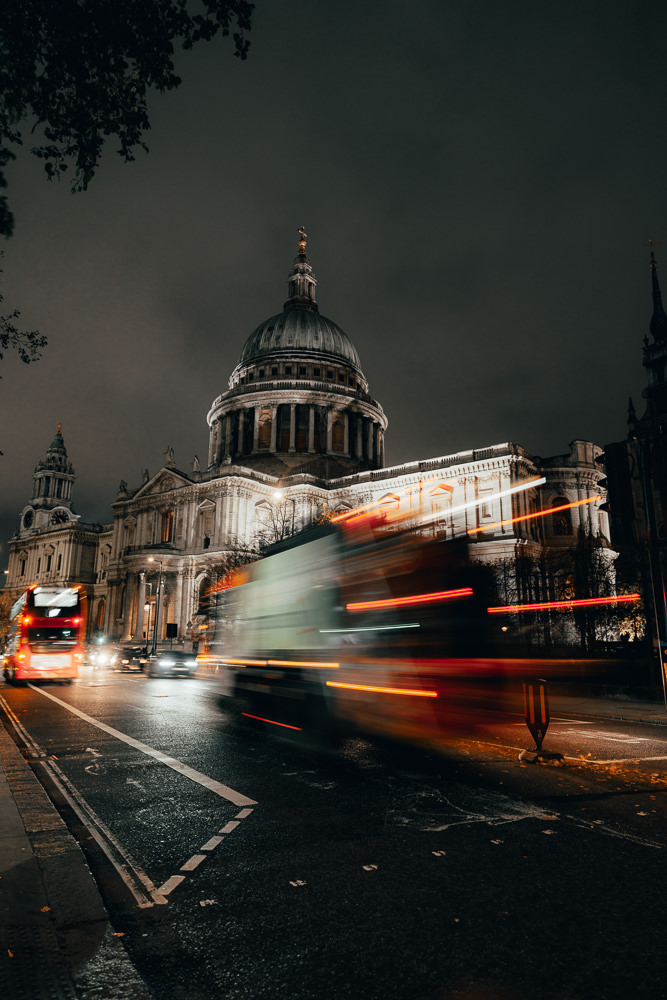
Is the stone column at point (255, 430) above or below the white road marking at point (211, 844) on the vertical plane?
above

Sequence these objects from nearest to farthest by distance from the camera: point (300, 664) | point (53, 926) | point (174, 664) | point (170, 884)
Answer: point (53, 926)
point (170, 884)
point (300, 664)
point (174, 664)

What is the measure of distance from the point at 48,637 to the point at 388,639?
799 inches

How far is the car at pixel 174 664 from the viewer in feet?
105

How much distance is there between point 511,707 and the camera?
479 inches

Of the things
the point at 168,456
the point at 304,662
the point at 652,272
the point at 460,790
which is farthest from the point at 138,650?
the point at 652,272

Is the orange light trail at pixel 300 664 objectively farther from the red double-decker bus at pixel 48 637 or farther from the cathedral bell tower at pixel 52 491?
the cathedral bell tower at pixel 52 491

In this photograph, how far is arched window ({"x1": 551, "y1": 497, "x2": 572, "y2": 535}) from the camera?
6625 centimetres

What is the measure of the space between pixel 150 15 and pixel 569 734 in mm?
13102

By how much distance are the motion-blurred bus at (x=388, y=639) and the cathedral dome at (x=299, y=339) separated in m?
79.1

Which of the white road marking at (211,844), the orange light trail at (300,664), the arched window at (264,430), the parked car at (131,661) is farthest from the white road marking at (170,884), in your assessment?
the arched window at (264,430)

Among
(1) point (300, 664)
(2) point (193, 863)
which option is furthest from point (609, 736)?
(2) point (193, 863)

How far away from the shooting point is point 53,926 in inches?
149

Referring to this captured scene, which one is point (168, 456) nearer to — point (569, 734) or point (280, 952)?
point (569, 734)

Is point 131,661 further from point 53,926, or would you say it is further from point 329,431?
point 329,431
